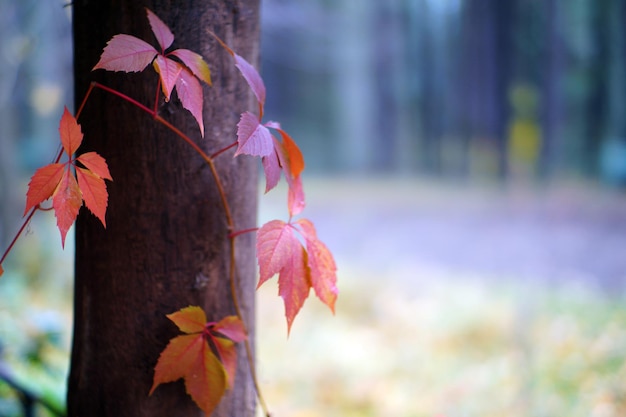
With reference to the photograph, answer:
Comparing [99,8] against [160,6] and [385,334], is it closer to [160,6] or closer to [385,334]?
[160,6]

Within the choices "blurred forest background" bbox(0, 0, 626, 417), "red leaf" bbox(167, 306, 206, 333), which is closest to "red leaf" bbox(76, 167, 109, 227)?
"red leaf" bbox(167, 306, 206, 333)

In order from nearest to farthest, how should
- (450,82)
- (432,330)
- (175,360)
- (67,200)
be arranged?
(67,200)
(175,360)
(432,330)
(450,82)

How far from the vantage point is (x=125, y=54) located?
0.83 metres

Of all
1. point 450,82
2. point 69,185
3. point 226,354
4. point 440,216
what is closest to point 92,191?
point 69,185

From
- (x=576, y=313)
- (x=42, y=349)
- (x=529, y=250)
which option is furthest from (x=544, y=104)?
(x=42, y=349)

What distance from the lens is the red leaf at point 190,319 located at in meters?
0.93

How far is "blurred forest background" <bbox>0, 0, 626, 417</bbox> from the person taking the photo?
14.3 ft

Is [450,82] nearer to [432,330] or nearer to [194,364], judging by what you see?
Result: [432,330]

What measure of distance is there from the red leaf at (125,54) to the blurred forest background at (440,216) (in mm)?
1548

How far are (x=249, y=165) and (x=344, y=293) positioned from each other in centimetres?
552

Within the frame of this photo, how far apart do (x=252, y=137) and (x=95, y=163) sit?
0.86 feet

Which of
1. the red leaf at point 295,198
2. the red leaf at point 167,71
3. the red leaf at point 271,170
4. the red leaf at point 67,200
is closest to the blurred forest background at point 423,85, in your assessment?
the red leaf at point 295,198

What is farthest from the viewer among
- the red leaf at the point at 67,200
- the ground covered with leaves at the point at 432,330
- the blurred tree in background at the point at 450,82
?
the blurred tree in background at the point at 450,82

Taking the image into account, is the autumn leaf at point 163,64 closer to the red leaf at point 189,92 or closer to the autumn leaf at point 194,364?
the red leaf at point 189,92
